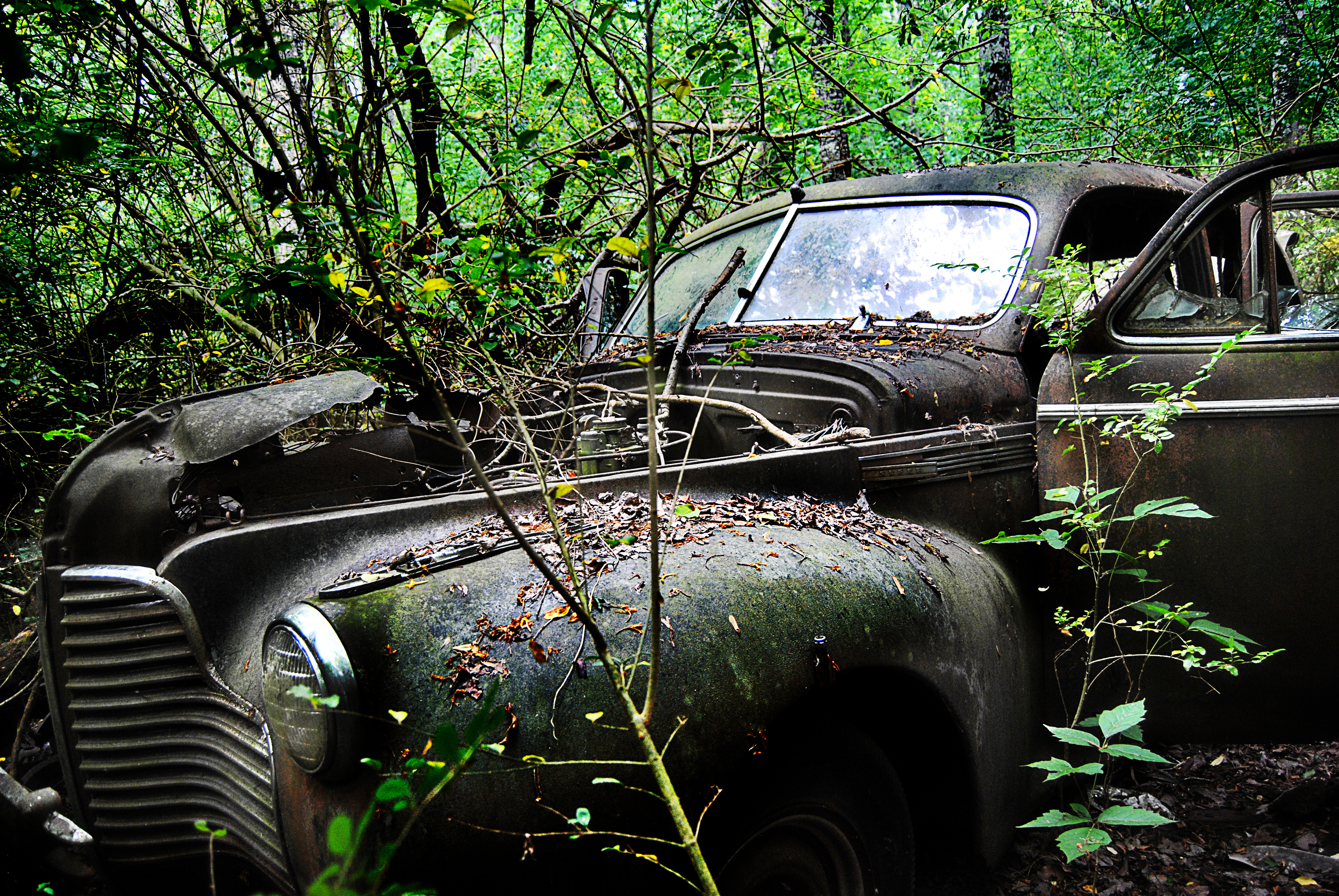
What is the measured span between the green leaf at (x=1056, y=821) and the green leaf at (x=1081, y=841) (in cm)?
2

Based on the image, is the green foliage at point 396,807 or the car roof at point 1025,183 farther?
the car roof at point 1025,183

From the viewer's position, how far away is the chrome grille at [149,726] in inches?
62.4

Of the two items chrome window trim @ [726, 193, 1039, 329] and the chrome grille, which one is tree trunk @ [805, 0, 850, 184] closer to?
chrome window trim @ [726, 193, 1039, 329]

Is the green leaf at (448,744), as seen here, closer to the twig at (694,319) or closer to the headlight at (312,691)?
the headlight at (312,691)

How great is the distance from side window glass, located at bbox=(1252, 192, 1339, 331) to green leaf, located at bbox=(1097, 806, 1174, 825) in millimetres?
1697

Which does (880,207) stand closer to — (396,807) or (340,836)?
(396,807)

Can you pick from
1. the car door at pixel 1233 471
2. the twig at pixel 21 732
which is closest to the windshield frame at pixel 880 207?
the car door at pixel 1233 471

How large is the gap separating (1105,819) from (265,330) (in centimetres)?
415

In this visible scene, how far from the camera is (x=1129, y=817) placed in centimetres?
180

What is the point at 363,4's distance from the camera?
71.6 inches

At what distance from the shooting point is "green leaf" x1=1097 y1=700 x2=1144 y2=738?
1871mm

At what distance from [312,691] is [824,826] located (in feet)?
3.42

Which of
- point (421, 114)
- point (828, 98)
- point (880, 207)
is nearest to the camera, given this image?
point (880, 207)

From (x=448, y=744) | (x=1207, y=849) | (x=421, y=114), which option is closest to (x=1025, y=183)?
(x=1207, y=849)
